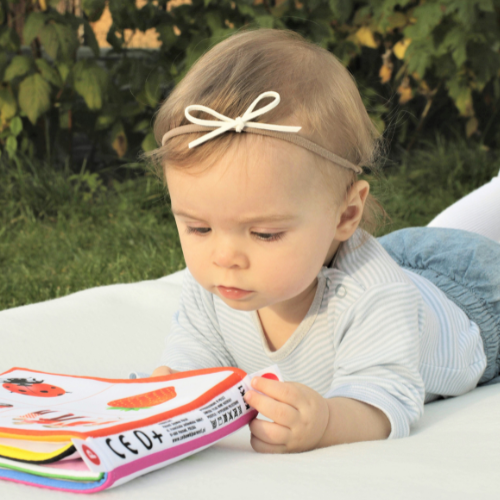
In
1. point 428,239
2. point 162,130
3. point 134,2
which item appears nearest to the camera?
point 162,130

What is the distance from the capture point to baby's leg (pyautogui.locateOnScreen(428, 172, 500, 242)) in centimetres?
191

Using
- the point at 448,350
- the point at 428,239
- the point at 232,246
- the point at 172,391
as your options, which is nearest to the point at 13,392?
the point at 172,391

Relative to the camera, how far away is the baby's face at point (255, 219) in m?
0.95

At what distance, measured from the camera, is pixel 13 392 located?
3.25 ft

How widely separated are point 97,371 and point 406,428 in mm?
693

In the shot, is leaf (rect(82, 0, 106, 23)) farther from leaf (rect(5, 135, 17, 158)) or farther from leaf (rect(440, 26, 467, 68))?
leaf (rect(440, 26, 467, 68))

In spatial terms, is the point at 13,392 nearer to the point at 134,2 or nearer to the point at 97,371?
the point at 97,371

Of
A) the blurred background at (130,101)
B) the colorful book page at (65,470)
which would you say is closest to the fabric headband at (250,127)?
the colorful book page at (65,470)

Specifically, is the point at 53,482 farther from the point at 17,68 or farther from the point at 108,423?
the point at 17,68

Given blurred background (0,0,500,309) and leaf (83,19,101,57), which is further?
leaf (83,19,101,57)

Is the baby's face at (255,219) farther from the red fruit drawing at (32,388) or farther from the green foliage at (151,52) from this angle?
the green foliage at (151,52)

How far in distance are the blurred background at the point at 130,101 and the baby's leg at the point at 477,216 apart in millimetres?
703

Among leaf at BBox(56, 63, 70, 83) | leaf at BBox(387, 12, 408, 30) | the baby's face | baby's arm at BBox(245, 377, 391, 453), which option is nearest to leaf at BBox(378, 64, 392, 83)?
leaf at BBox(387, 12, 408, 30)

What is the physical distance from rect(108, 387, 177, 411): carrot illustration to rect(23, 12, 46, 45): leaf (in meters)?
2.20
